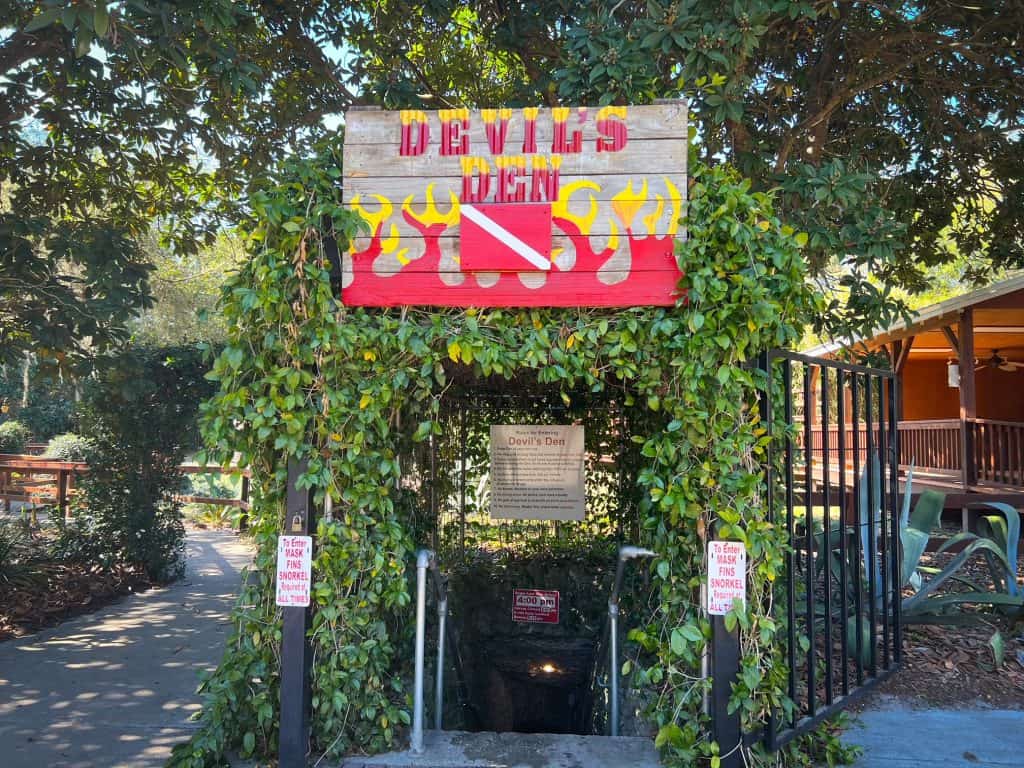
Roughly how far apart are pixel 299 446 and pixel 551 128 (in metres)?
2.05

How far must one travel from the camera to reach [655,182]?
12.3 feet

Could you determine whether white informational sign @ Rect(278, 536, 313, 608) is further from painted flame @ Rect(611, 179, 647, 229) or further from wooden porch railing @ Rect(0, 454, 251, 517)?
wooden porch railing @ Rect(0, 454, 251, 517)

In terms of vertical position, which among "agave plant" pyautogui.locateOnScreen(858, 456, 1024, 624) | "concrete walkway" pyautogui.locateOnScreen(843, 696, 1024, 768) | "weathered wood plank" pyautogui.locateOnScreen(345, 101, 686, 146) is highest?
"weathered wood plank" pyautogui.locateOnScreen(345, 101, 686, 146)

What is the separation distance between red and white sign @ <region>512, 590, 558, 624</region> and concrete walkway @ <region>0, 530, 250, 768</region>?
97.1 inches

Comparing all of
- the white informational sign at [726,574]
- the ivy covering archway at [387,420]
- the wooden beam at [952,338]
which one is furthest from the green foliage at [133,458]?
the wooden beam at [952,338]

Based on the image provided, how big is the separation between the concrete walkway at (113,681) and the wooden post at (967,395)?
10375 millimetres

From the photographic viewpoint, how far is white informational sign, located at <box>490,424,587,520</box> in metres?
5.52

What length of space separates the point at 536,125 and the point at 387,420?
5.65 ft

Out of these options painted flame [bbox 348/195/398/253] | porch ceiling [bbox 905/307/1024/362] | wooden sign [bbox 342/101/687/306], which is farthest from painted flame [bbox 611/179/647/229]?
porch ceiling [bbox 905/307/1024/362]

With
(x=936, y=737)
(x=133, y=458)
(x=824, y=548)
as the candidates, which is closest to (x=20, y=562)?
(x=133, y=458)

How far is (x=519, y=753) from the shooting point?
390cm

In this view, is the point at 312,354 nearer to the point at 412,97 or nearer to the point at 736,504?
the point at 736,504

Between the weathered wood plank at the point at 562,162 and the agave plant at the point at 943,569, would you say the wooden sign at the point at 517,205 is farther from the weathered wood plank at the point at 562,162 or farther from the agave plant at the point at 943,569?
the agave plant at the point at 943,569

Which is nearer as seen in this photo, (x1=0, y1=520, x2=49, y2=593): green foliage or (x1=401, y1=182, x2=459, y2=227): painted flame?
(x1=401, y1=182, x2=459, y2=227): painted flame
